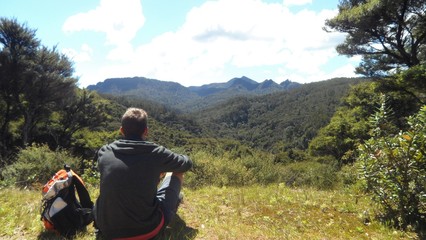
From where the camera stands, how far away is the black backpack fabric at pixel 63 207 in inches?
152

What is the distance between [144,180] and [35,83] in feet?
71.5

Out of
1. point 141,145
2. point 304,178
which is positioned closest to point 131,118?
point 141,145

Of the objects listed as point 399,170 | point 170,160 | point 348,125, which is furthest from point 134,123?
point 348,125

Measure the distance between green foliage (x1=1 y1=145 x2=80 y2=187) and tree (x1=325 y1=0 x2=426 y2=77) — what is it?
448 inches

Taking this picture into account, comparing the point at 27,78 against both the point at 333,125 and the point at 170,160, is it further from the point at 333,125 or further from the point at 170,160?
the point at 333,125

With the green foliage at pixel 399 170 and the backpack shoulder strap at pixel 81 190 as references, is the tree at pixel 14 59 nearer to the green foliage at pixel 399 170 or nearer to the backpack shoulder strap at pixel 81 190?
the backpack shoulder strap at pixel 81 190

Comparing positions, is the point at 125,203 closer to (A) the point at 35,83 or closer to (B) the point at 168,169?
(B) the point at 168,169

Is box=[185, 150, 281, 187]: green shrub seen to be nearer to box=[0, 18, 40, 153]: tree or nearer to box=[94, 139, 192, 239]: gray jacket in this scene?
box=[94, 139, 192, 239]: gray jacket

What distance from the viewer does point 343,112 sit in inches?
1293

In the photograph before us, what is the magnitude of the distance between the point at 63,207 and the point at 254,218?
255cm

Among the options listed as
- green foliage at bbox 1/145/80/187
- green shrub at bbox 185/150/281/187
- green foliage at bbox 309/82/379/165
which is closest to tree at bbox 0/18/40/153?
green foliage at bbox 1/145/80/187

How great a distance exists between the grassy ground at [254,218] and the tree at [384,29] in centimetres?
892

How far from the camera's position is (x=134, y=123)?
3.27 metres

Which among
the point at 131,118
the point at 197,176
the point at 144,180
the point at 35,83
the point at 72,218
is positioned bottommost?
the point at 197,176
